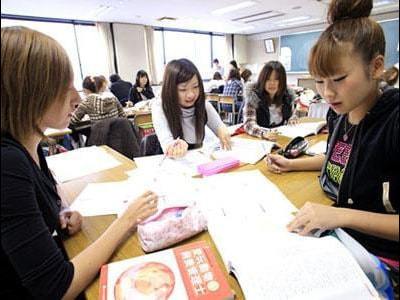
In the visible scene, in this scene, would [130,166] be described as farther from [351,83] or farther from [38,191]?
[351,83]

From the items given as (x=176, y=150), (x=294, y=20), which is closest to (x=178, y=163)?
(x=176, y=150)

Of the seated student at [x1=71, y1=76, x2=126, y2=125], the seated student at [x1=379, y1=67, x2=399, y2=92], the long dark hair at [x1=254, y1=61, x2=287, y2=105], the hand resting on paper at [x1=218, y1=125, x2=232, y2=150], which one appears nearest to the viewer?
the seated student at [x1=379, y1=67, x2=399, y2=92]

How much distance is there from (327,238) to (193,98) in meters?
1.17

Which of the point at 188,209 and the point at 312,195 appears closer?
the point at 188,209

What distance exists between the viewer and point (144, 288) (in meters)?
0.50

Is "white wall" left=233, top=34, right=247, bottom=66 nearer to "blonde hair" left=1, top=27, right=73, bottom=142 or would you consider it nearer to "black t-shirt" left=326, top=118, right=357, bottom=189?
"black t-shirt" left=326, top=118, right=357, bottom=189

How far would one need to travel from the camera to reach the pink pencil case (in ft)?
3.46

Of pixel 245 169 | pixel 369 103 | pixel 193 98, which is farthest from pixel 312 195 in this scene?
pixel 193 98

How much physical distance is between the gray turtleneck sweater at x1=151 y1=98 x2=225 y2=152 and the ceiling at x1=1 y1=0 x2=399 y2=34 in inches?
122

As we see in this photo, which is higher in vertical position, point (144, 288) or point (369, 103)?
point (369, 103)

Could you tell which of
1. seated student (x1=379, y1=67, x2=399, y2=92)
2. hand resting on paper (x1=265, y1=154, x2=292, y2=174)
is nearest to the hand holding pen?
hand resting on paper (x1=265, y1=154, x2=292, y2=174)

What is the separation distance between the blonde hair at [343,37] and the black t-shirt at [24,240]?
0.65 metres

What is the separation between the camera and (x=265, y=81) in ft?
6.43

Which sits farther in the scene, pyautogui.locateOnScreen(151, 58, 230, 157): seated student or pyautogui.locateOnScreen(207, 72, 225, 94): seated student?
pyautogui.locateOnScreen(207, 72, 225, 94): seated student
